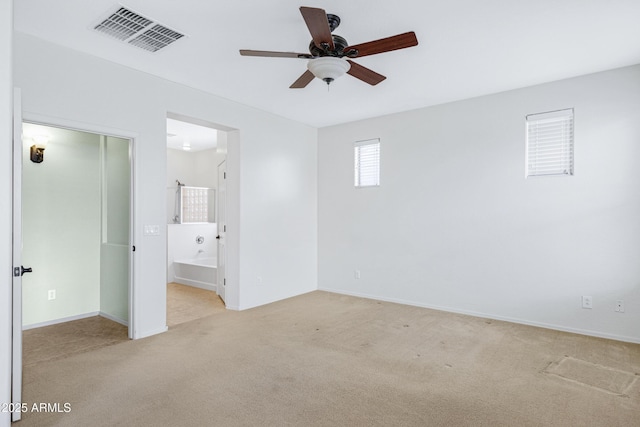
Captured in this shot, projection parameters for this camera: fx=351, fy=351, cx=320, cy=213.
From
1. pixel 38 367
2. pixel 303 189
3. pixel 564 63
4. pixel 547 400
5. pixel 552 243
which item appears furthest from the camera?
pixel 303 189

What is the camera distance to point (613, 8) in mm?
2492

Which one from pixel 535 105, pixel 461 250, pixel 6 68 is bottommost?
pixel 461 250

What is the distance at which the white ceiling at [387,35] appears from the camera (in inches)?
97.1

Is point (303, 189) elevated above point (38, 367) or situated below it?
above

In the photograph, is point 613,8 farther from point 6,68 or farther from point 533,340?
point 6,68

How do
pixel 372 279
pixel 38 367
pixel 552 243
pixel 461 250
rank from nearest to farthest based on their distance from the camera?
1. pixel 38 367
2. pixel 552 243
3. pixel 461 250
4. pixel 372 279

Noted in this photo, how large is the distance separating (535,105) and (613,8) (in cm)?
156

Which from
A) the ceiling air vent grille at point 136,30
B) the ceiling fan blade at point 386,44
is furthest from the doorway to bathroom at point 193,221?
the ceiling fan blade at point 386,44

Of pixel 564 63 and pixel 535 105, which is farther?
pixel 535 105

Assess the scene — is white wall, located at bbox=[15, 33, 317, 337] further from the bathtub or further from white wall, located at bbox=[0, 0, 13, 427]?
white wall, located at bbox=[0, 0, 13, 427]

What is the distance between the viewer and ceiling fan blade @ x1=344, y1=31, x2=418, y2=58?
220 centimetres

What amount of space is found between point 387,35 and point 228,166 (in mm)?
2751

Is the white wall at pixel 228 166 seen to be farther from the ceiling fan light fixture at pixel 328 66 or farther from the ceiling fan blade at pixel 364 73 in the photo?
the ceiling fan blade at pixel 364 73

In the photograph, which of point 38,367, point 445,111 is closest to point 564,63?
point 445,111
